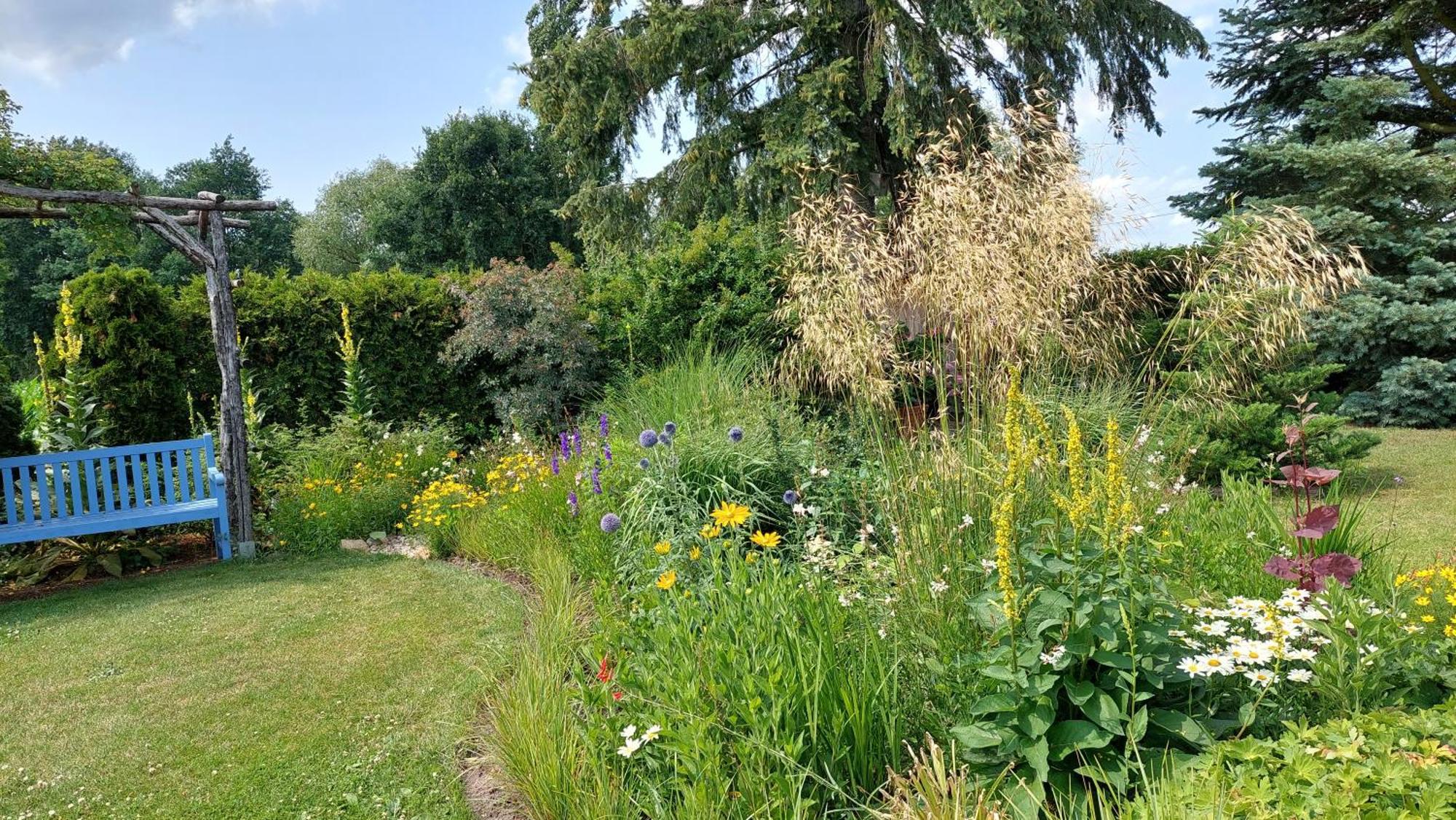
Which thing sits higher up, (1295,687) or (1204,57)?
(1204,57)

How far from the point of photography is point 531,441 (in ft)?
22.4

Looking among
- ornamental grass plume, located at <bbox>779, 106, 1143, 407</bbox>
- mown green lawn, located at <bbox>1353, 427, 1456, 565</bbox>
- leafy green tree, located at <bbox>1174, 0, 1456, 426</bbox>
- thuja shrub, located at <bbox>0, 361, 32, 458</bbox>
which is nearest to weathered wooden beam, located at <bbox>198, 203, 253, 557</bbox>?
thuja shrub, located at <bbox>0, 361, 32, 458</bbox>

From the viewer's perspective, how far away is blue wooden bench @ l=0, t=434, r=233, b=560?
16.7 feet

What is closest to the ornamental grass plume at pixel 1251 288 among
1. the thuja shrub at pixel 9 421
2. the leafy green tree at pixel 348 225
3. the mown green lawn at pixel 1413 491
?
the mown green lawn at pixel 1413 491

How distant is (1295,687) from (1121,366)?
151 inches

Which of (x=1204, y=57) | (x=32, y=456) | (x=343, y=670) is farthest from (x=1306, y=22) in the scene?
(x=32, y=456)

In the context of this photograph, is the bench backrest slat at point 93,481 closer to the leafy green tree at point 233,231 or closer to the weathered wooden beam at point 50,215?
the weathered wooden beam at point 50,215

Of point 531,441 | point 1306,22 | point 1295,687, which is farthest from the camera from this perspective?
point 1306,22

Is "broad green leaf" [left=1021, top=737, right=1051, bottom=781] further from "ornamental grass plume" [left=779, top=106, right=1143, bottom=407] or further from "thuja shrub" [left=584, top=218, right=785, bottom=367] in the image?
"thuja shrub" [left=584, top=218, right=785, bottom=367]

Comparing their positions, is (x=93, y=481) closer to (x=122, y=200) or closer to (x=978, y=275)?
(x=122, y=200)

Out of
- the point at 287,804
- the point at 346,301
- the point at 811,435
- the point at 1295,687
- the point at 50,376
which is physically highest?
the point at 346,301

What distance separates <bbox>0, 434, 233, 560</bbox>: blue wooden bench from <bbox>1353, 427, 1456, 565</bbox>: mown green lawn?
22.0 feet

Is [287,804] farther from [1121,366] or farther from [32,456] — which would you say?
[1121,366]

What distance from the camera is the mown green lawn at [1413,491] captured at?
175 inches
